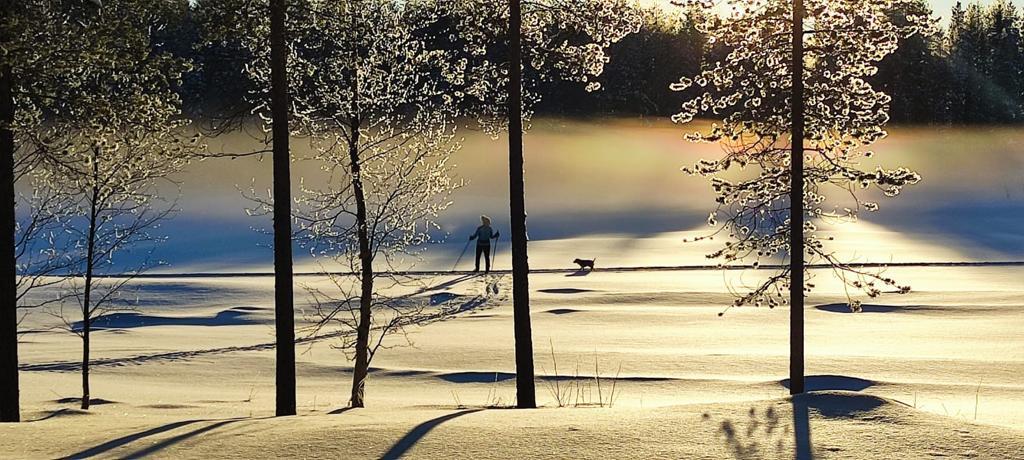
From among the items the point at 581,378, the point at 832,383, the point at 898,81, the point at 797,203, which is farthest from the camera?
the point at 898,81

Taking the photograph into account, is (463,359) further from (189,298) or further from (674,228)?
(674,228)

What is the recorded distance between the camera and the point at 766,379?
58.9 ft

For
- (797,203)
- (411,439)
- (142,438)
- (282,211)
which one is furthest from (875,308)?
(142,438)

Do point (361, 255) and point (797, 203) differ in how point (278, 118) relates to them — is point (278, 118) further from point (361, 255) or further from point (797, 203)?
point (797, 203)

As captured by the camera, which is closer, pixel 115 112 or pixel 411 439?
pixel 411 439

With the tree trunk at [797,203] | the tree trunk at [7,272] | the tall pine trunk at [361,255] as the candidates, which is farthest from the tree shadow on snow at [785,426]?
the tree trunk at [7,272]

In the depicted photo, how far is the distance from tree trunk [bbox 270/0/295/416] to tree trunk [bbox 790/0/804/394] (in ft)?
21.1

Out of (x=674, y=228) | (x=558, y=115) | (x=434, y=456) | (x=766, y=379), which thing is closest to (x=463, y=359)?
(x=766, y=379)

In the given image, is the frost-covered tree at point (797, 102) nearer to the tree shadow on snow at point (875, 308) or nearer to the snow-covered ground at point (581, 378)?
the snow-covered ground at point (581, 378)

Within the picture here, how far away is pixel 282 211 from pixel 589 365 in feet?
24.3

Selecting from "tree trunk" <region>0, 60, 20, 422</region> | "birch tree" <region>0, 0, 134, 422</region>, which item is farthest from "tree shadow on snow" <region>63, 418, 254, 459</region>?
"birch tree" <region>0, 0, 134, 422</region>

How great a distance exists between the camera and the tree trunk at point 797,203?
1467 cm

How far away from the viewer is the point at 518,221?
15789 mm

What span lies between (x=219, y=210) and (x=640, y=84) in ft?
112
